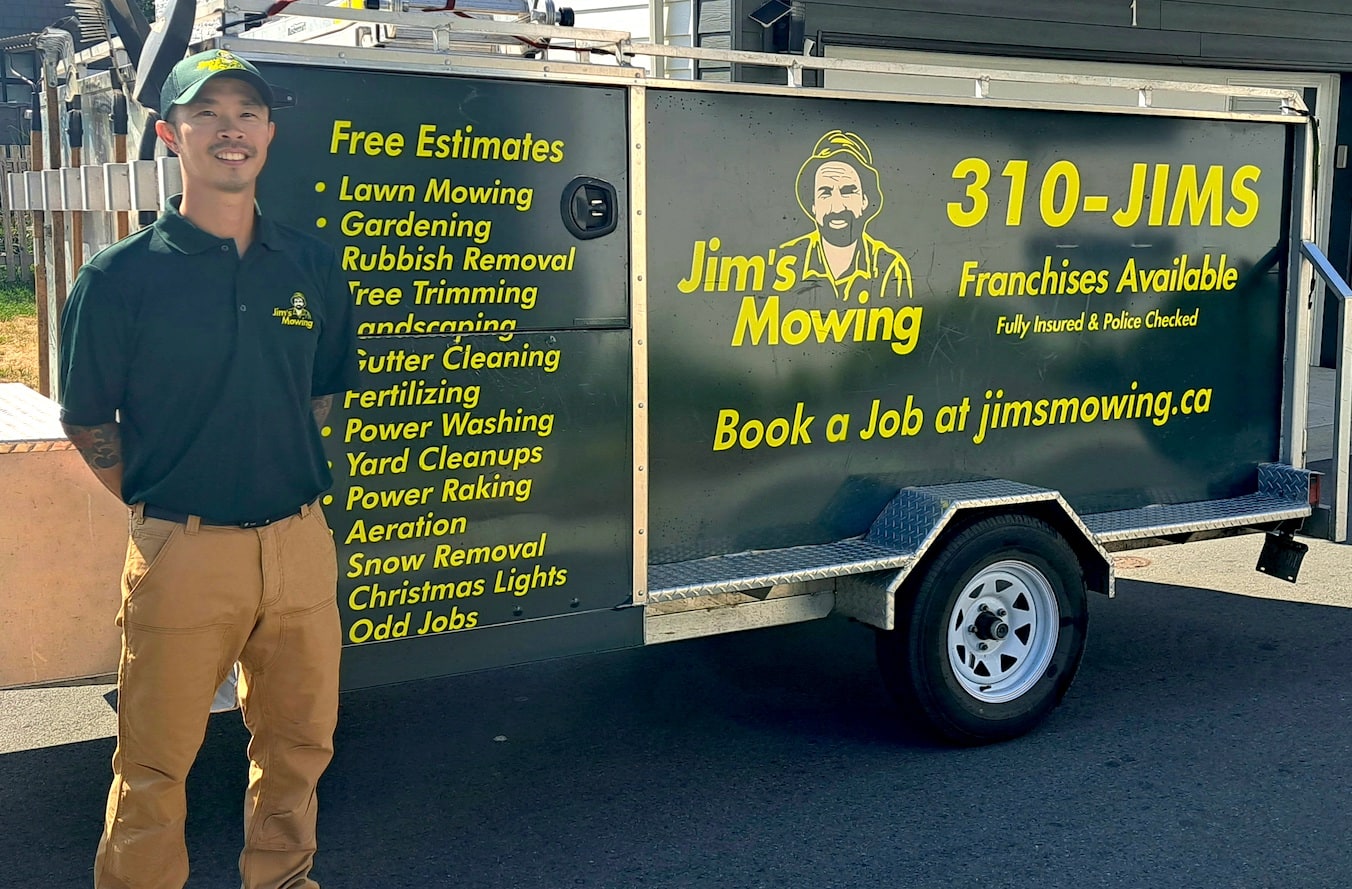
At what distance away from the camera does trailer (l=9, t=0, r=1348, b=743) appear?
4.18 m

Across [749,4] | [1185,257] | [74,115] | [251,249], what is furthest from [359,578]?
[749,4]

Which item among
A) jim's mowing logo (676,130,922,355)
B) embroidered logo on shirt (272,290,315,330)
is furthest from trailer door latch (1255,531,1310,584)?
embroidered logo on shirt (272,290,315,330)

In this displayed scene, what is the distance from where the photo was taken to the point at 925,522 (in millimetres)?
5020

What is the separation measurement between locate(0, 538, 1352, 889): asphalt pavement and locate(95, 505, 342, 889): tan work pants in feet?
2.02

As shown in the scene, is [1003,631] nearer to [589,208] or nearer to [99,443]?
[589,208]

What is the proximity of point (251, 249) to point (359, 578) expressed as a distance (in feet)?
3.55

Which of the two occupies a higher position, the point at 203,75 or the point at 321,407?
the point at 203,75

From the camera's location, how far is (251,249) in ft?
11.6

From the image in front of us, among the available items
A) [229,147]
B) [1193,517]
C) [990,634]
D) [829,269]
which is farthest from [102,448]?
[1193,517]

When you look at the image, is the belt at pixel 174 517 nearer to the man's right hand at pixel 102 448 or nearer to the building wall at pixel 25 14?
the man's right hand at pixel 102 448

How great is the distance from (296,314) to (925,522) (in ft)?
7.79

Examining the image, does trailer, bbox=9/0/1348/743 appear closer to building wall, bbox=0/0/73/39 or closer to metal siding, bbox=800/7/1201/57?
metal siding, bbox=800/7/1201/57

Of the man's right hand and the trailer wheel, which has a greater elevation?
the man's right hand

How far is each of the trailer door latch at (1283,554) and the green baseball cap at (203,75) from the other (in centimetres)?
455
